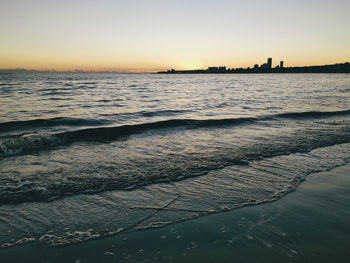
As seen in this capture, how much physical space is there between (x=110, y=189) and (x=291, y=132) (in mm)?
8122

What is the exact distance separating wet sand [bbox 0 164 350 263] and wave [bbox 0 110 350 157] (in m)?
5.56

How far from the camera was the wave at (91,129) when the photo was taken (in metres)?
7.45

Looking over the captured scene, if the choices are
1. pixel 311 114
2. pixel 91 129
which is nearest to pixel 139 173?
pixel 91 129

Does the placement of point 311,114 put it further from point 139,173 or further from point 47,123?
point 47,123

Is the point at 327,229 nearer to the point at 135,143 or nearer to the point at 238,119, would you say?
the point at 135,143

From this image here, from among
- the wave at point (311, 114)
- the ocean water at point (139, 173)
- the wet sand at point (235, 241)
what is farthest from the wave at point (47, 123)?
the wave at point (311, 114)

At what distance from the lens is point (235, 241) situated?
2.87 m

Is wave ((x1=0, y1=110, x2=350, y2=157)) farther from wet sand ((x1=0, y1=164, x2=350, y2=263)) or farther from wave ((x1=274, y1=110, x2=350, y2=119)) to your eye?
wet sand ((x1=0, y1=164, x2=350, y2=263))

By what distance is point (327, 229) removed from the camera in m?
3.12

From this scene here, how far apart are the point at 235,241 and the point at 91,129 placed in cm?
893

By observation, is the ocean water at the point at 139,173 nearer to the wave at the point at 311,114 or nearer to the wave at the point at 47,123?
the wave at the point at 47,123

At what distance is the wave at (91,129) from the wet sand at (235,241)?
5560 millimetres

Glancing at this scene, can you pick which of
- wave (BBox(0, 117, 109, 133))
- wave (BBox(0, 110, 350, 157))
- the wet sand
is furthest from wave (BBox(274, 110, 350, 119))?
the wet sand

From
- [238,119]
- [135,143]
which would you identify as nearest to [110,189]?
[135,143]
